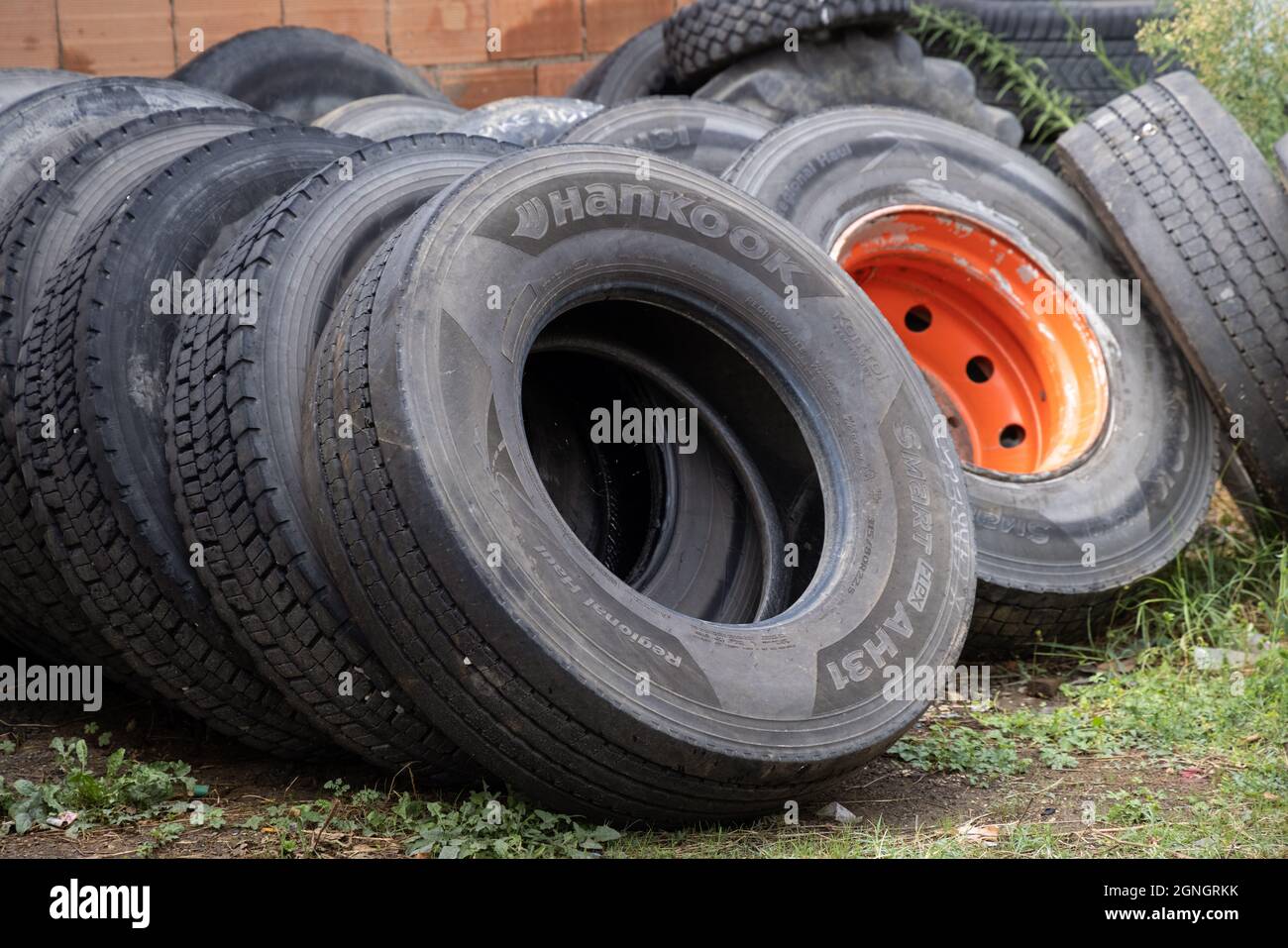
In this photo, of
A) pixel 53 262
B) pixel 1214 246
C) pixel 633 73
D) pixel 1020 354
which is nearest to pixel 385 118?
pixel 633 73

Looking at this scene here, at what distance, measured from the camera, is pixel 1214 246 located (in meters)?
4.38

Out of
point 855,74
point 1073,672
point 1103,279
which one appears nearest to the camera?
point 1073,672

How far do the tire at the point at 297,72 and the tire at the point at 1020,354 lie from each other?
2720 millimetres

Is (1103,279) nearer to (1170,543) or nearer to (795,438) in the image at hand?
(1170,543)

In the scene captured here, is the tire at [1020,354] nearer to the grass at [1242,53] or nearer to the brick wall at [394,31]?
the grass at [1242,53]

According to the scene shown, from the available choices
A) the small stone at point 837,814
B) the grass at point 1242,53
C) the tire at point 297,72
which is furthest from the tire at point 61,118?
the grass at point 1242,53

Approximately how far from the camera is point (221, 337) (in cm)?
304

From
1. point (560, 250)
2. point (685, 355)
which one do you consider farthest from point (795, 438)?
point (560, 250)

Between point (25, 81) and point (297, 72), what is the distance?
6.24 feet

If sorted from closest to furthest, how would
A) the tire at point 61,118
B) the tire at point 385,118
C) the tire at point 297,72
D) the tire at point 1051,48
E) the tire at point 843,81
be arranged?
the tire at point 61,118 → the tire at point 385,118 → the tire at point 843,81 → the tire at point 297,72 → the tire at point 1051,48

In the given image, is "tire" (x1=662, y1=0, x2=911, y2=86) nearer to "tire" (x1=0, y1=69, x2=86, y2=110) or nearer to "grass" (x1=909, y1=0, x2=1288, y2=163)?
"grass" (x1=909, y1=0, x2=1288, y2=163)

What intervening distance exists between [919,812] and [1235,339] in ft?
6.80

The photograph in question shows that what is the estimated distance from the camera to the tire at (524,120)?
17.6 ft

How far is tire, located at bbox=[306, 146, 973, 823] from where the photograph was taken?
261 centimetres
